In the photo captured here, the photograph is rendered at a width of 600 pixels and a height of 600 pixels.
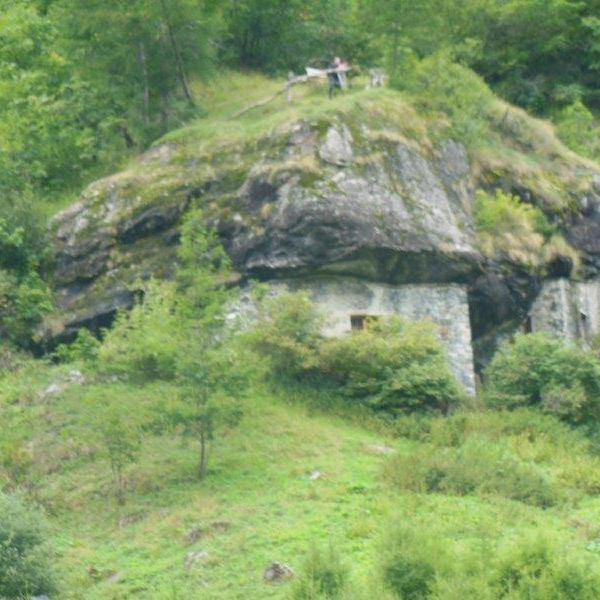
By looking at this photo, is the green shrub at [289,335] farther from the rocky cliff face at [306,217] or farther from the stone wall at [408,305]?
the rocky cliff face at [306,217]

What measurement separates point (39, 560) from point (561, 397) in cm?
1093

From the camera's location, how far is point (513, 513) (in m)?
18.1

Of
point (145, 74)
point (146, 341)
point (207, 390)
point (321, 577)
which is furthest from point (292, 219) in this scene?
point (321, 577)

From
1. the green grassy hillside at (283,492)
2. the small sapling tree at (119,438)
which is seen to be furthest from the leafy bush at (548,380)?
the small sapling tree at (119,438)

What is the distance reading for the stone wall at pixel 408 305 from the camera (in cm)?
2559

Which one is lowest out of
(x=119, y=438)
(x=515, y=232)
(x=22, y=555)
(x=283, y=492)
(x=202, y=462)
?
(x=22, y=555)

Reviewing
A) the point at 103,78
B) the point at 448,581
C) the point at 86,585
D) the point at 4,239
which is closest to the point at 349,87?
the point at 103,78

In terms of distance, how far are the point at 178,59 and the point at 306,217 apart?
6.49 m

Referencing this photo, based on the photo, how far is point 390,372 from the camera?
77.7 ft

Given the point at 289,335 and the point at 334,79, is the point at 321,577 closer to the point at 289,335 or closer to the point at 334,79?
the point at 289,335

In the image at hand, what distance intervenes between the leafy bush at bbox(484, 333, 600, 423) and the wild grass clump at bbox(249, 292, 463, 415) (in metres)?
1.02

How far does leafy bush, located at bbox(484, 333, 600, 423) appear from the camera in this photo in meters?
23.9

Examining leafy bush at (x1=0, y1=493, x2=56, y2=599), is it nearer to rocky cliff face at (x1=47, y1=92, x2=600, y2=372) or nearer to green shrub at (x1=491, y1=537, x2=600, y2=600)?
green shrub at (x1=491, y1=537, x2=600, y2=600)

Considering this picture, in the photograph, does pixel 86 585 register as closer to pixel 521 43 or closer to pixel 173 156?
pixel 173 156
